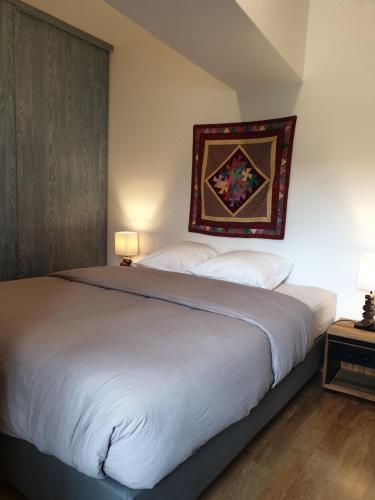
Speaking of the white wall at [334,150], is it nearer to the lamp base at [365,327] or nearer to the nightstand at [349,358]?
the lamp base at [365,327]

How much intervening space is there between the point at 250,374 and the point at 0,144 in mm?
2617

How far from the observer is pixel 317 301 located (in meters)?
2.51

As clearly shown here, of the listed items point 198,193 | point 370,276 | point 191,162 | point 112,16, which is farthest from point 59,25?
point 370,276

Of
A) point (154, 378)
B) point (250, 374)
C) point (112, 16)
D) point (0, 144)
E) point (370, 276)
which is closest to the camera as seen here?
point (154, 378)

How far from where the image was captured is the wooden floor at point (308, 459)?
5.23 feet

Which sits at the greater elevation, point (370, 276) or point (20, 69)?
point (20, 69)

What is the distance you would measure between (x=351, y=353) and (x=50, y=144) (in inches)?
113

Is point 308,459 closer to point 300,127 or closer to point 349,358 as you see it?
point 349,358

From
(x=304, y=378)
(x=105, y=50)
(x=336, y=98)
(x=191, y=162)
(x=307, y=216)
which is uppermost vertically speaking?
(x=105, y=50)

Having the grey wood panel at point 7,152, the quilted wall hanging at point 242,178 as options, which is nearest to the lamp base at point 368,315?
the quilted wall hanging at point 242,178

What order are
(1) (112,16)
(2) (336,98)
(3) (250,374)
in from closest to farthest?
1. (3) (250,374)
2. (2) (336,98)
3. (1) (112,16)

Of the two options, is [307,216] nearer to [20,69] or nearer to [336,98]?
[336,98]

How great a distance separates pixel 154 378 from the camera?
1247mm

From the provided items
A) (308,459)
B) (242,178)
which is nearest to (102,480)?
(308,459)
